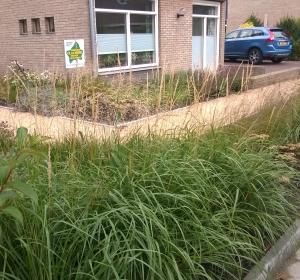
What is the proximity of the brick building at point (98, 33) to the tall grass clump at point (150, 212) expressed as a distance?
19.7 feet

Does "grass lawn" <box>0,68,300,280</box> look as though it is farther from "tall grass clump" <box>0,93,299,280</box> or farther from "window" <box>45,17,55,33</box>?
"window" <box>45,17,55,33</box>

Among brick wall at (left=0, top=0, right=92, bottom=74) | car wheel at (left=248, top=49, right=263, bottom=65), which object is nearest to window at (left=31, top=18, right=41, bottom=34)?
brick wall at (left=0, top=0, right=92, bottom=74)

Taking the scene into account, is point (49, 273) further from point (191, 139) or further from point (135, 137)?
point (191, 139)

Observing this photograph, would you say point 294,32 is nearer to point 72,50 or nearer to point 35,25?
point 35,25

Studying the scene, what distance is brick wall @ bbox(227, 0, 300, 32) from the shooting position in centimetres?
2764

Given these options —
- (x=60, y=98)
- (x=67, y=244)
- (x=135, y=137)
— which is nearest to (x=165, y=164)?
(x=135, y=137)

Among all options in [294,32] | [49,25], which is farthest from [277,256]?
[294,32]

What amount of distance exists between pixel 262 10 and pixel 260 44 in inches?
432

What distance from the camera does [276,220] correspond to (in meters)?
3.13

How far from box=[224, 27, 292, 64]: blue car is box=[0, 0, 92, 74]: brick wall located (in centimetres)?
1098

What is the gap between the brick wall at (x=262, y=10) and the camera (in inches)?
1088

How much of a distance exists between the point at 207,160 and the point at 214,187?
43 centimetres

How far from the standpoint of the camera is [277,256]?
2914 millimetres

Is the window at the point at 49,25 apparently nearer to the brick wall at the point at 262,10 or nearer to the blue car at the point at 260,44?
the blue car at the point at 260,44
